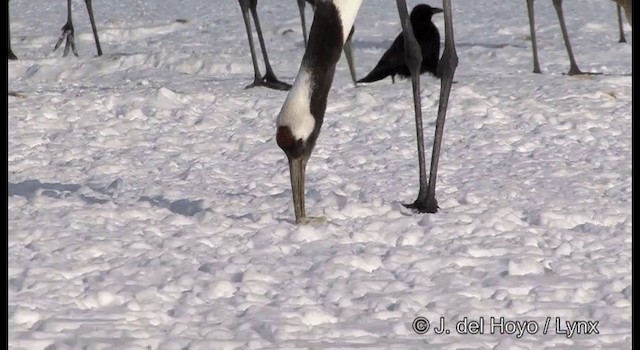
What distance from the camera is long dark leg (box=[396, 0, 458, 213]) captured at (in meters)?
6.09

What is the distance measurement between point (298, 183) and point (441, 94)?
1000mm

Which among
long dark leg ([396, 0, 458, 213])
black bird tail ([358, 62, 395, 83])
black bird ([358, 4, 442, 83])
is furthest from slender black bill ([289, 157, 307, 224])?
black bird ([358, 4, 442, 83])

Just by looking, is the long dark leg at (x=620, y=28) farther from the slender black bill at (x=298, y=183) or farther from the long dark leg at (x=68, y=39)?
the slender black bill at (x=298, y=183)

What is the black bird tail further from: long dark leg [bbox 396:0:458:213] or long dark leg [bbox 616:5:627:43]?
long dark leg [bbox 396:0:458:213]

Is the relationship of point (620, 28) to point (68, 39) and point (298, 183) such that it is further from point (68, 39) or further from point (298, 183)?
point (298, 183)

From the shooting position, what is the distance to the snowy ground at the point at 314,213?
A: 4262 millimetres

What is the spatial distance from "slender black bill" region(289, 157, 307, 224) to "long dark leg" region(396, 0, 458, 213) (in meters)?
0.65

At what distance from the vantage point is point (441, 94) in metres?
6.27

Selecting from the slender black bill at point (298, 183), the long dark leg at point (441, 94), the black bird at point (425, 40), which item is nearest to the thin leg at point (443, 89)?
the long dark leg at point (441, 94)

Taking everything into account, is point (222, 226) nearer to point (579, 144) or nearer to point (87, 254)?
point (87, 254)

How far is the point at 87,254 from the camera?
199 inches

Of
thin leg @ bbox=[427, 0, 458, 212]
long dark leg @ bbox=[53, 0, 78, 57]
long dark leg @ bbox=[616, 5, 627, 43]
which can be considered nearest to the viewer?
thin leg @ bbox=[427, 0, 458, 212]

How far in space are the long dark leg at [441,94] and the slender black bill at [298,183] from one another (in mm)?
649

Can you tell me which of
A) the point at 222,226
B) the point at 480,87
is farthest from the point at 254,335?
the point at 480,87
